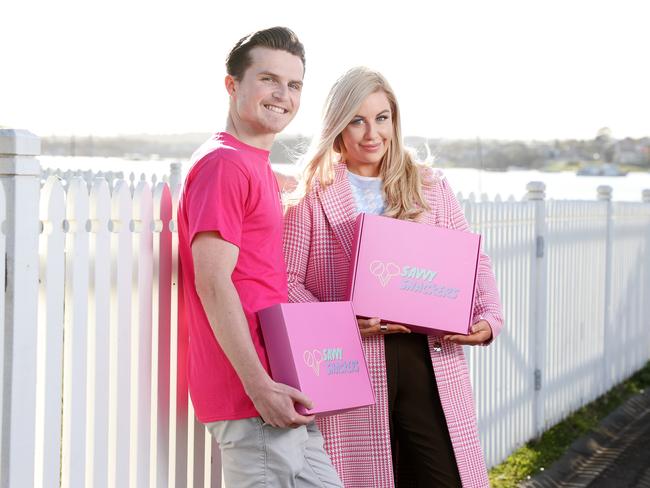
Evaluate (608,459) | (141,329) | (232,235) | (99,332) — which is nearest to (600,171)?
(608,459)

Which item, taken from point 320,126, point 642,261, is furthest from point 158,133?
point 320,126

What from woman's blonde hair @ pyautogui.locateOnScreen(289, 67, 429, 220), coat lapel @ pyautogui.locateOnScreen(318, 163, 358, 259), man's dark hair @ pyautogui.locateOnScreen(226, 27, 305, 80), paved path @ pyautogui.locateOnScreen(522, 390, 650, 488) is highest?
man's dark hair @ pyautogui.locateOnScreen(226, 27, 305, 80)

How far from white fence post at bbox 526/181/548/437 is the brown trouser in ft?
11.8

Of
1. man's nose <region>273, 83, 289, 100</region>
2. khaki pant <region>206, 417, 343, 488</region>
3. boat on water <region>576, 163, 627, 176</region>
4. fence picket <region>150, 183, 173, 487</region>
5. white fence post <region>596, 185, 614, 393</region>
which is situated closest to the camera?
khaki pant <region>206, 417, 343, 488</region>

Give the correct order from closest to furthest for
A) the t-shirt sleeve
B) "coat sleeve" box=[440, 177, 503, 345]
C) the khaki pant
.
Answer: the t-shirt sleeve < the khaki pant < "coat sleeve" box=[440, 177, 503, 345]

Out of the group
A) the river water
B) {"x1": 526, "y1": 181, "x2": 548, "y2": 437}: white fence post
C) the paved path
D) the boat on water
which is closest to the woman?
the paved path

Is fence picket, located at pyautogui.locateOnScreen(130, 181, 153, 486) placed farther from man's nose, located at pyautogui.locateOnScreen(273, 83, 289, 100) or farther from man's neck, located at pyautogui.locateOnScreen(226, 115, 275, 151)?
man's nose, located at pyautogui.locateOnScreen(273, 83, 289, 100)

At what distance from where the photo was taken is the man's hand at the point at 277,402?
283 centimetres

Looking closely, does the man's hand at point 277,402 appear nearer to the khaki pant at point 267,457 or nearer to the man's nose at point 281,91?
the khaki pant at point 267,457

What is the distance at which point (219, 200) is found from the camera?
110 inches

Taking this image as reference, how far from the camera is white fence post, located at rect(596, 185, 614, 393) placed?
29.0ft

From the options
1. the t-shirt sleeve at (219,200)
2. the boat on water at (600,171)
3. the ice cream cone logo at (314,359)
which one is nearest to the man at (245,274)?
the t-shirt sleeve at (219,200)

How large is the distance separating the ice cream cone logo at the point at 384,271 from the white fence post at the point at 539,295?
3.73 meters

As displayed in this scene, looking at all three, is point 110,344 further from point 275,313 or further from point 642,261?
point 642,261
